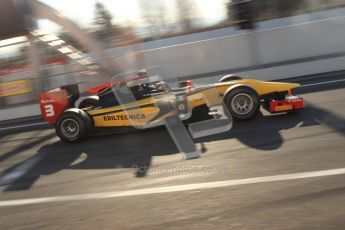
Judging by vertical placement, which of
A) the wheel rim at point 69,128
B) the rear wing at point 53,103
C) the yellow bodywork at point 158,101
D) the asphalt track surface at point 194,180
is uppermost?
the rear wing at point 53,103

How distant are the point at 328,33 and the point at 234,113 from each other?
23.1ft

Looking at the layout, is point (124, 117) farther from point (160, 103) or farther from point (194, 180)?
point (194, 180)

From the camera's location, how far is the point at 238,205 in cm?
403

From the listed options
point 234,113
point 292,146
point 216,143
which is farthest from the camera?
point 234,113

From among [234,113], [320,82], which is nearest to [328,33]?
[320,82]

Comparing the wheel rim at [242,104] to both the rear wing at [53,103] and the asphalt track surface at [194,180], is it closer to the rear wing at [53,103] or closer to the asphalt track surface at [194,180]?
the asphalt track surface at [194,180]

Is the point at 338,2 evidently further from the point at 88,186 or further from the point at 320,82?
the point at 88,186

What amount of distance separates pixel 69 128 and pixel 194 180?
141 inches

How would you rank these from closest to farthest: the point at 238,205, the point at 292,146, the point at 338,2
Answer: the point at 238,205 < the point at 292,146 < the point at 338,2

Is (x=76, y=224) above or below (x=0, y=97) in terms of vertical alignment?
below

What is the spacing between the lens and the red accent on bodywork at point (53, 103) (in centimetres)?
798

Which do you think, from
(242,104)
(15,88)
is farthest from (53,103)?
(15,88)

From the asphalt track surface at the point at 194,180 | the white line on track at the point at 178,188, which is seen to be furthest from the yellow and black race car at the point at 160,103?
the white line on track at the point at 178,188

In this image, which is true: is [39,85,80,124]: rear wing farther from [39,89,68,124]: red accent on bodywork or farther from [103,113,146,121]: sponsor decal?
[103,113,146,121]: sponsor decal
